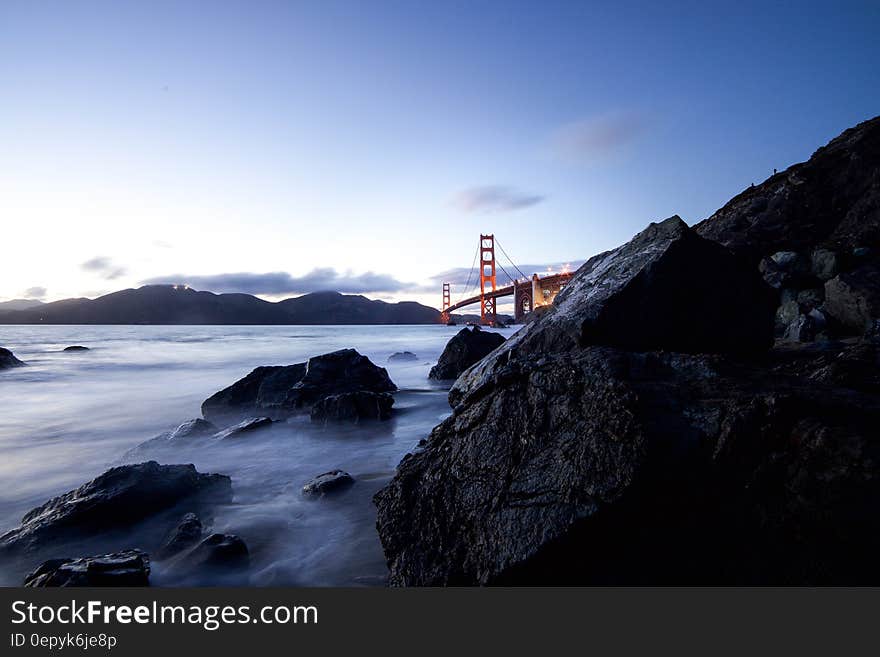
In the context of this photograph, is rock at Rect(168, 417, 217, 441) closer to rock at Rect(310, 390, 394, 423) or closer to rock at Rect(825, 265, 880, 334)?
rock at Rect(310, 390, 394, 423)

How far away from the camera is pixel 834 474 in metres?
1.43

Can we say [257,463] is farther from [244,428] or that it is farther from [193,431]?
[193,431]

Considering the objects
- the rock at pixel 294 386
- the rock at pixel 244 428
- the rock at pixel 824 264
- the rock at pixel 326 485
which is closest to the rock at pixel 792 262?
the rock at pixel 824 264


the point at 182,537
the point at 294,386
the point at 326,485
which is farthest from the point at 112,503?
the point at 294,386

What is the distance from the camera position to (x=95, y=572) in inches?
82.2

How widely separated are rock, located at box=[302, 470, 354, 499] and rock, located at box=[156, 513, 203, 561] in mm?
878

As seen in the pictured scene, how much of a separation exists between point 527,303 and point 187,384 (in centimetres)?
3491

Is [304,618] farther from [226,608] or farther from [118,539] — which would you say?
[118,539]

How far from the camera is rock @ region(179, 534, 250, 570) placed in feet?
8.66

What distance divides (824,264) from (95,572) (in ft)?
35.0

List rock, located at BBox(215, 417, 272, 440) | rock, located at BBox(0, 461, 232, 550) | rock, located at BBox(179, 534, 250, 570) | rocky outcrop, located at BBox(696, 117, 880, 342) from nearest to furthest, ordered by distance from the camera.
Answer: rock, located at BBox(179, 534, 250, 570) < rock, located at BBox(0, 461, 232, 550) < rock, located at BBox(215, 417, 272, 440) < rocky outcrop, located at BBox(696, 117, 880, 342)

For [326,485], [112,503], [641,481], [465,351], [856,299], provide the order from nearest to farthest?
[641,481] < [112,503] < [326,485] < [856,299] < [465,351]

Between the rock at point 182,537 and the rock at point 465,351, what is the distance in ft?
22.0

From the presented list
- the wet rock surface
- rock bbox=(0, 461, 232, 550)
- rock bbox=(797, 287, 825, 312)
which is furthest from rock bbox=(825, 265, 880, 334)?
rock bbox=(0, 461, 232, 550)
